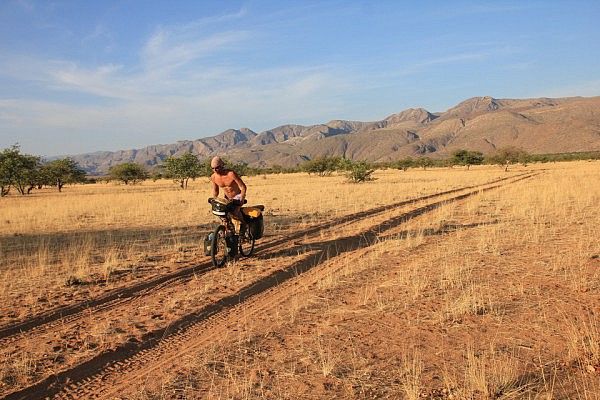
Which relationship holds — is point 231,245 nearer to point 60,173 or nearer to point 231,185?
point 231,185

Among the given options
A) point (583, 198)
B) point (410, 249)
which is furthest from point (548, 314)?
point (583, 198)

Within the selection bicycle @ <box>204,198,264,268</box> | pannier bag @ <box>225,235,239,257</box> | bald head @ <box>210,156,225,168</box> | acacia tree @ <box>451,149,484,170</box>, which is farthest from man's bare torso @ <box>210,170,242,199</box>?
acacia tree @ <box>451,149,484,170</box>

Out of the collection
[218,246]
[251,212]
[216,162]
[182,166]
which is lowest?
[218,246]

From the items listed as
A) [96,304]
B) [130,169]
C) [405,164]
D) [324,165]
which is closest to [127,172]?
[130,169]

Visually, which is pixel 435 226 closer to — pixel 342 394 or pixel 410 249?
pixel 410 249

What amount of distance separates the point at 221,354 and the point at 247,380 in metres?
0.73

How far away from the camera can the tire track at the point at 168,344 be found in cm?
434

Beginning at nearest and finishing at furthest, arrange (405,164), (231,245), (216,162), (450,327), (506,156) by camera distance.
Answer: (450,327) < (216,162) < (231,245) < (506,156) < (405,164)

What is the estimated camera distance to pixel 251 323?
19.7 feet

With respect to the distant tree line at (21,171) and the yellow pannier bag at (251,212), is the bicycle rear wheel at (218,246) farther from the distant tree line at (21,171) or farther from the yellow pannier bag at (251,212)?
the distant tree line at (21,171)

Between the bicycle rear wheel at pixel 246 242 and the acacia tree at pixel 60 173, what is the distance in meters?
46.5

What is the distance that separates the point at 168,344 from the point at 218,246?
472cm

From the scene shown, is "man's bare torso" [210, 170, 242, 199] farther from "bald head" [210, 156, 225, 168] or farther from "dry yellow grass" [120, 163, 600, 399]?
"dry yellow grass" [120, 163, 600, 399]

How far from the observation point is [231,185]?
991 cm
